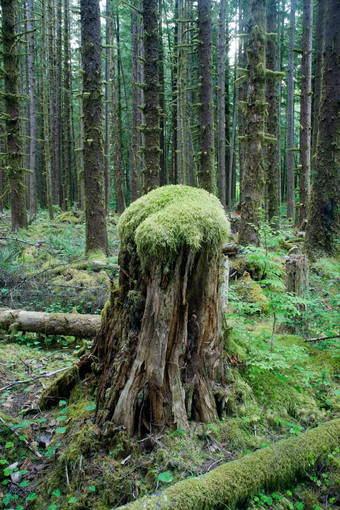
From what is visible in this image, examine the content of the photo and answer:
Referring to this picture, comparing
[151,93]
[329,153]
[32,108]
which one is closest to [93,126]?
[151,93]

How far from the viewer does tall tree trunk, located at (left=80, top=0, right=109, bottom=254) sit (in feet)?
27.5

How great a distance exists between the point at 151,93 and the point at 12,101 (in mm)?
4750

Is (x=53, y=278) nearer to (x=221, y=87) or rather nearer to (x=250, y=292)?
(x=250, y=292)

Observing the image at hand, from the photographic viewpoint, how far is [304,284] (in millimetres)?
5141

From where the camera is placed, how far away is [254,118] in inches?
319

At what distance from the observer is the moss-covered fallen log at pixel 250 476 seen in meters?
1.93

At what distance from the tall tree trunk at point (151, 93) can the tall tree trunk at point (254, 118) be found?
8.84 ft

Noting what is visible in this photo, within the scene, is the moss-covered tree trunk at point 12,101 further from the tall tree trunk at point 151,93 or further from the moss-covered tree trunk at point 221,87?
the moss-covered tree trunk at point 221,87

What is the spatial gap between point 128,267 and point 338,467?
7.53ft

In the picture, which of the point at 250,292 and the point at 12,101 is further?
the point at 12,101

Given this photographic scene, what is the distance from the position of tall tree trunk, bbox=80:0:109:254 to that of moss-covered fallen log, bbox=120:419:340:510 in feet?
24.5

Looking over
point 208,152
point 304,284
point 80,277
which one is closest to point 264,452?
point 304,284

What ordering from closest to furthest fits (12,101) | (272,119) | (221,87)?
1. (12,101)
2. (272,119)
3. (221,87)

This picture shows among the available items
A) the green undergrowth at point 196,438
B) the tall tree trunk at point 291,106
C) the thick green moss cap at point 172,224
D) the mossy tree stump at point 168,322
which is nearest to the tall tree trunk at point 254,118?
the green undergrowth at point 196,438
